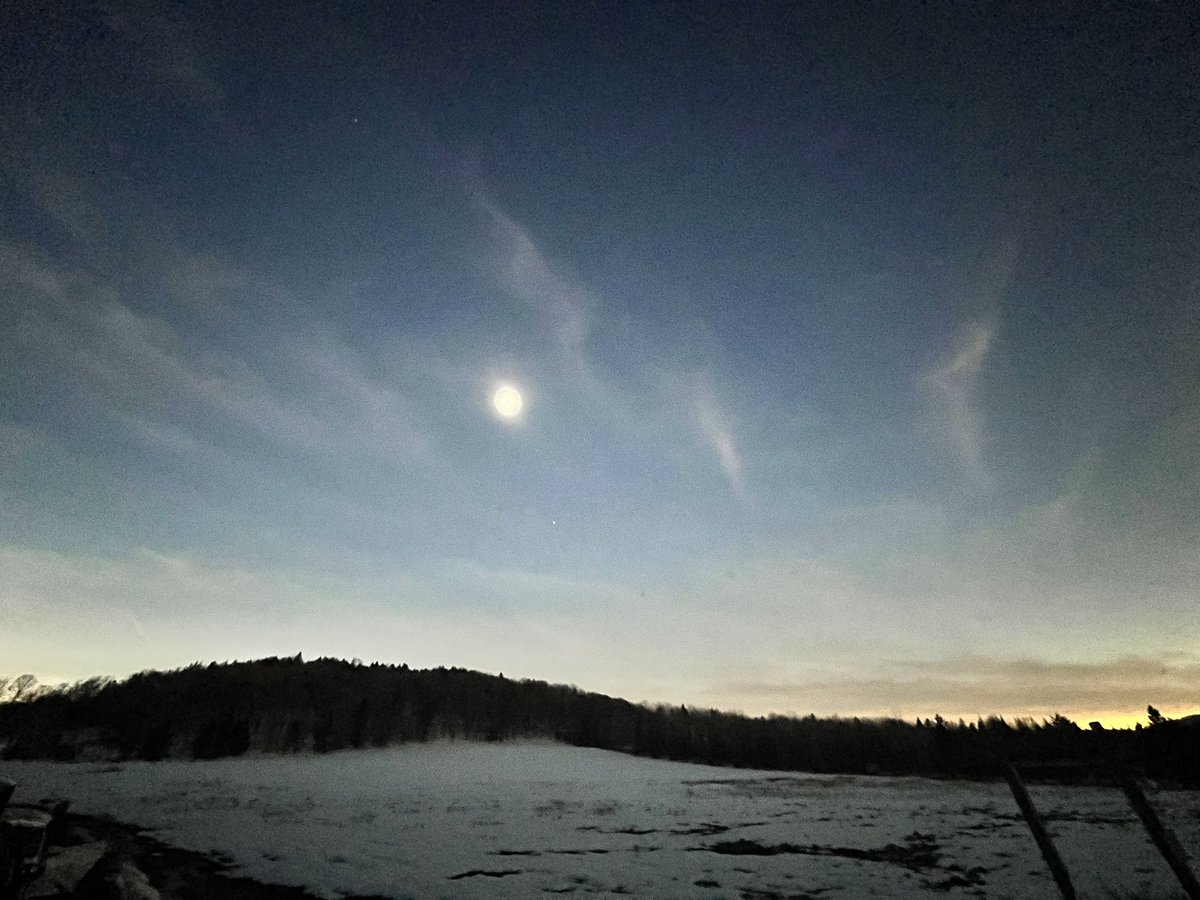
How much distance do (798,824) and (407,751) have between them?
59.3 meters

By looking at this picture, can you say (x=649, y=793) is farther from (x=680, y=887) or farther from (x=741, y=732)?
(x=741, y=732)

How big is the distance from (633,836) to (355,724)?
69609 millimetres

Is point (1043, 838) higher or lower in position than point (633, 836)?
higher

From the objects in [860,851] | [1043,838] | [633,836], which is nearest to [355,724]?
[633,836]

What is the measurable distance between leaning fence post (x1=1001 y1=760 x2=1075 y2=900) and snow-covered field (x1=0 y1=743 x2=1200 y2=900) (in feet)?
3.96

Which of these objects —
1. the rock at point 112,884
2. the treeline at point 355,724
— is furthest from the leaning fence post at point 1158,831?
the treeline at point 355,724

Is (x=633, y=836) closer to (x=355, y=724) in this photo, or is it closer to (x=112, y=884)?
(x=112, y=884)

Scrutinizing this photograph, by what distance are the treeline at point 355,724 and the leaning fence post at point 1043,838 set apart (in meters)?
49.3

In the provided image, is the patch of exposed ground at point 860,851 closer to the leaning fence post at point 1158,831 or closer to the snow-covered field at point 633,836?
the snow-covered field at point 633,836

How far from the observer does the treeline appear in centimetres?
6712

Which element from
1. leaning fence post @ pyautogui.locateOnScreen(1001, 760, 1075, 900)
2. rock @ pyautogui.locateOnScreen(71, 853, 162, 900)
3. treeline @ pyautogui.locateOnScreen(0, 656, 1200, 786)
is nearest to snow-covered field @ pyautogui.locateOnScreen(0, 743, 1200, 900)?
leaning fence post @ pyautogui.locateOnScreen(1001, 760, 1075, 900)

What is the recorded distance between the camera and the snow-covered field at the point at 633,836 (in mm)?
12656

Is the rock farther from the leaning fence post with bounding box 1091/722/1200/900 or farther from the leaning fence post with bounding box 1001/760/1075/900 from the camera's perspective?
the leaning fence post with bounding box 1091/722/1200/900

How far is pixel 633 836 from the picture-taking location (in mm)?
19141
